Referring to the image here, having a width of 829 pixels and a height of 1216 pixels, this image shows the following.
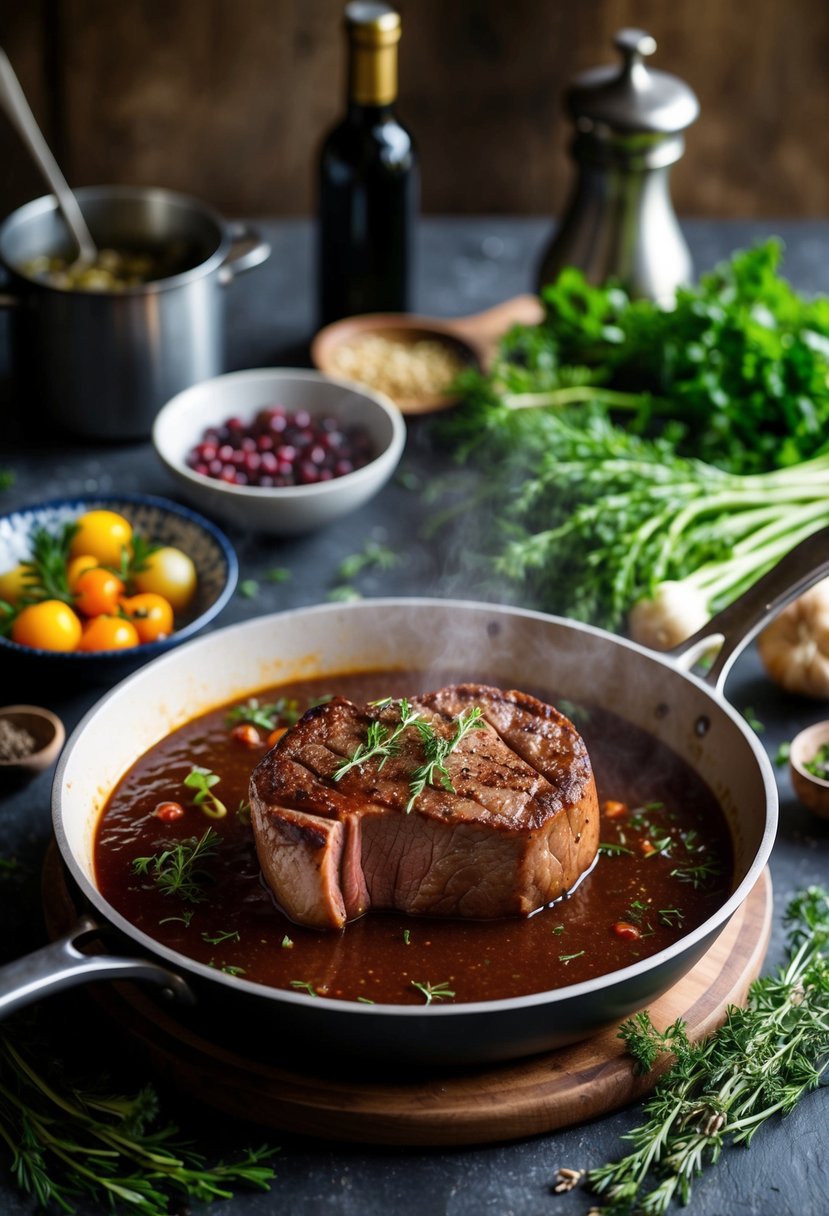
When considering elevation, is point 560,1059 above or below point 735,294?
below

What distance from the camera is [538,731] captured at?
2582 millimetres

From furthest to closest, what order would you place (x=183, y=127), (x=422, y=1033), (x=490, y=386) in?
(x=183, y=127) < (x=490, y=386) < (x=422, y=1033)

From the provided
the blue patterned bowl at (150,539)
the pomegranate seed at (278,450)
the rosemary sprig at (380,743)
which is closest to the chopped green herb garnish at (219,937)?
the rosemary sprig at (380,743)

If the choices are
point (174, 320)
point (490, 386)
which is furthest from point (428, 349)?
point (174, 320)

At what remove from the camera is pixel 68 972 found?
6.60 feet

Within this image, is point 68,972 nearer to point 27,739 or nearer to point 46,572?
point 27,739

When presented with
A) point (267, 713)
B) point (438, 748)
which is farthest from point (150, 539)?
point (438, 748)

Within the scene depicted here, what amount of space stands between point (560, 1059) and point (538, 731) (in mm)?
605

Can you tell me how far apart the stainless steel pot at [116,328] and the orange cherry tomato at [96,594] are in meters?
0.90

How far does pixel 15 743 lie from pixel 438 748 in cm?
108

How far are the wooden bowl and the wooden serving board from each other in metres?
2.37

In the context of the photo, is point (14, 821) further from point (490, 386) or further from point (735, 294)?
point (735, 294)

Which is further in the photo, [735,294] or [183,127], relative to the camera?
[183,127]

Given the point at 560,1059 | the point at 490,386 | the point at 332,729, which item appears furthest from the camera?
the point at 490,386
